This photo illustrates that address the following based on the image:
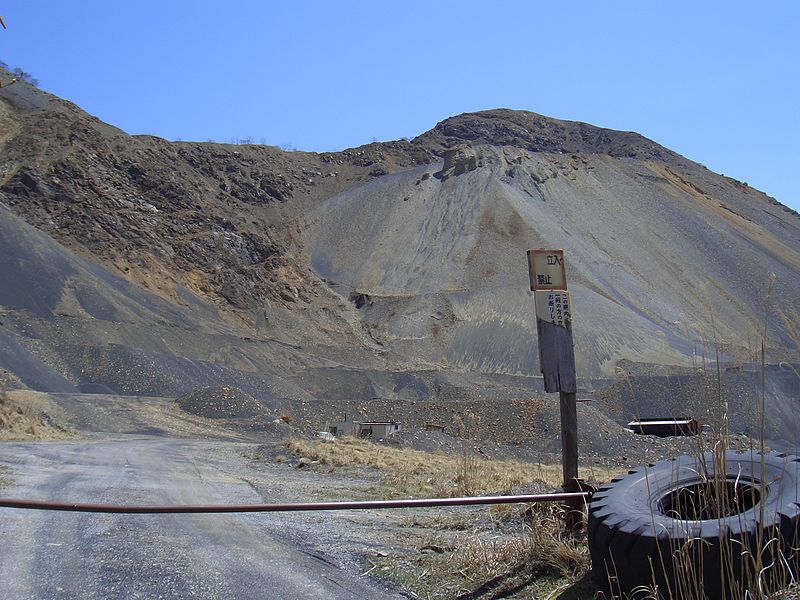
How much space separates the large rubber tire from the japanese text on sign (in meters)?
1.26

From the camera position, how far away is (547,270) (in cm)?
628

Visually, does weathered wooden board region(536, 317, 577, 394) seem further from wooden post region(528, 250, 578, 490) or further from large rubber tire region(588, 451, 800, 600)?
large rubber tire region(588, 451, 800, 600)

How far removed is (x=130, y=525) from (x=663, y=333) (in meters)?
60.9

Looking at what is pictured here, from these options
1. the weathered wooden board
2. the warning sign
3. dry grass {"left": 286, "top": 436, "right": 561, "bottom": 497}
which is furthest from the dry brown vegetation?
dry grass {"left": 286, "top": 436, "right": 561, "bottom": 497}

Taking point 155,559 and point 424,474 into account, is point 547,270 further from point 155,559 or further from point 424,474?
point 424,474

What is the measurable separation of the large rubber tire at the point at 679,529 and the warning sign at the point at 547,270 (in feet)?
4.90

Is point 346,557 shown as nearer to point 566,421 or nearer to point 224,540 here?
point 224,540

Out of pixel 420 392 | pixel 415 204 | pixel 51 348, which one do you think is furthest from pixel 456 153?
pixel 51 348

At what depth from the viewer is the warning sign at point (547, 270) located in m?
6.23

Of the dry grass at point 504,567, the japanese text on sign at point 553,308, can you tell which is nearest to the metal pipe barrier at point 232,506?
the dry grass at point 504,567

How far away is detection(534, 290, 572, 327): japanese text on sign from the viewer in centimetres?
618

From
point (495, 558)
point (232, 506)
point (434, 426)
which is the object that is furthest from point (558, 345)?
point (434, 426)

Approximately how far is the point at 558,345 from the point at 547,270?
1.77ft

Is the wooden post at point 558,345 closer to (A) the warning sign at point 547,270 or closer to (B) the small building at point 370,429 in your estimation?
(A) the warning sign at point 547,270
